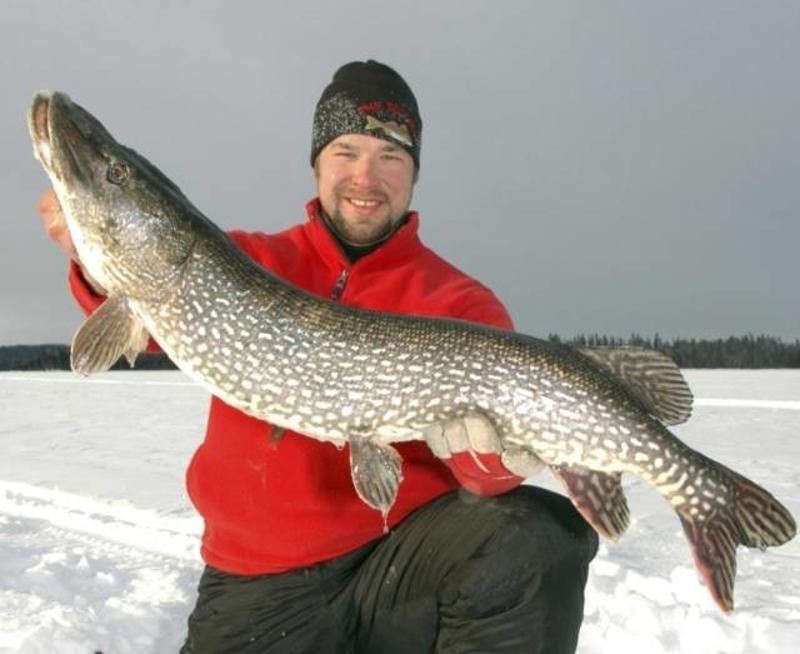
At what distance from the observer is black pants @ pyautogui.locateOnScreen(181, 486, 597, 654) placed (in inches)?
98.9

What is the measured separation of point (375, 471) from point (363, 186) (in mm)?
1345

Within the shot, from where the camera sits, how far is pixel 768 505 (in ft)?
8.44

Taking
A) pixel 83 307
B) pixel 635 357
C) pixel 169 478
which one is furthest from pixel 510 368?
pixel 169 478

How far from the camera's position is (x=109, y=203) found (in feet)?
8.77

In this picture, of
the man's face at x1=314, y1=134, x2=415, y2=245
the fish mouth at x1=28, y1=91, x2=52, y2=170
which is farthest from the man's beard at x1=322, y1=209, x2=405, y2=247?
the fish mouth at x1=28, y1=91, x2=52, y2=170

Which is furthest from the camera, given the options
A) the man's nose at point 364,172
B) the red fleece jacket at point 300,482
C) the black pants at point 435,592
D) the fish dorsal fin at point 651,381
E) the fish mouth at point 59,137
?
the man's nose at point 364,172

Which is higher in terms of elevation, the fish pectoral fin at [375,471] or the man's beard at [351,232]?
the man's beard at [351,232]

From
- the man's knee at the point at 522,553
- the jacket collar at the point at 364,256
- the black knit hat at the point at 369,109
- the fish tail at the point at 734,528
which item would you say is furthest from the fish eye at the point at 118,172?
the fish tail at the point at 734,528

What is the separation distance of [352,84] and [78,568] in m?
2.70

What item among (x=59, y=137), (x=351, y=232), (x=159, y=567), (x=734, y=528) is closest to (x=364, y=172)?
(x=351, y=232)

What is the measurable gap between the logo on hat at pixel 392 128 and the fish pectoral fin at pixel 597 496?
1.71m

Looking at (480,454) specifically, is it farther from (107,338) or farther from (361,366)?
(107,338)

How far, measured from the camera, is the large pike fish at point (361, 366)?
102 inches

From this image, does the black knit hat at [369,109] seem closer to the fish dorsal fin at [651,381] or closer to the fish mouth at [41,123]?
the fish mouth at [41,123]
